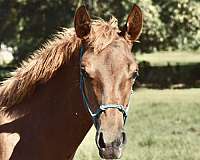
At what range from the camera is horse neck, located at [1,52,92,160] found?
331 cm

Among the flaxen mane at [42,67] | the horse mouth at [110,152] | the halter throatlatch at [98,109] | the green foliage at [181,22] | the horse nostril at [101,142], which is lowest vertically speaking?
the green foliage at [181,22]

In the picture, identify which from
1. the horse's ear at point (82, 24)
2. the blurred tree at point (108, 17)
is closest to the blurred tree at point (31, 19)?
the blurred tree at point (108, 17)

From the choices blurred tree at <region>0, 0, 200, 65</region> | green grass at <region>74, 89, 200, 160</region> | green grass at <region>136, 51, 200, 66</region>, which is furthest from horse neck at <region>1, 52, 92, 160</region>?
green grass at <region>136, 51, 200, 66</region>

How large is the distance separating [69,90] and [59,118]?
0.21m

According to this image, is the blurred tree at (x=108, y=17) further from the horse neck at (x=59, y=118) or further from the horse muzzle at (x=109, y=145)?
the horse muzzle at (x=109, y=145)

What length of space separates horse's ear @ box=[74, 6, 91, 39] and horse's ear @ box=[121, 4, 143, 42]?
0.25 metres

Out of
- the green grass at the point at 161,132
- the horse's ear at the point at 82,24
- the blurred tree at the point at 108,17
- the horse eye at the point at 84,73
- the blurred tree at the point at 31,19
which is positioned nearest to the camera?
the horse eye at the point at 84,73

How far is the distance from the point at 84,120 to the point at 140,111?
33.2ft

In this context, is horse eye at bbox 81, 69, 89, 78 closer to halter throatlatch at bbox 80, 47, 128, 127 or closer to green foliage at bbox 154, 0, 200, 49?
halter throatlatch at bbox 80, 47, 128, 127

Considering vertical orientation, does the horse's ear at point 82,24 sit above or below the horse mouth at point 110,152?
above

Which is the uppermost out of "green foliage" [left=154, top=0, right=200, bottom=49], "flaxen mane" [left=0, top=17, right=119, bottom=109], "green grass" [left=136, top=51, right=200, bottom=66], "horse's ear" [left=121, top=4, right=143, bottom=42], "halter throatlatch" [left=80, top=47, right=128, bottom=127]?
"horse's ear" [left=121, top=4, right=143, bottom=42]

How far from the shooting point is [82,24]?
319cm

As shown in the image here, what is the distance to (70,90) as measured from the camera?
333cm

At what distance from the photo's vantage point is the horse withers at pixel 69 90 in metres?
2.98
